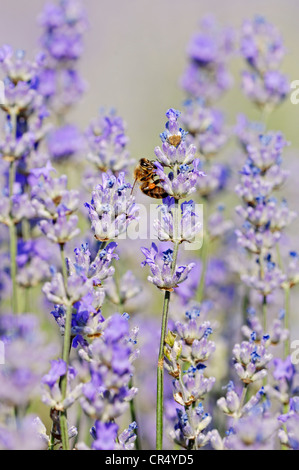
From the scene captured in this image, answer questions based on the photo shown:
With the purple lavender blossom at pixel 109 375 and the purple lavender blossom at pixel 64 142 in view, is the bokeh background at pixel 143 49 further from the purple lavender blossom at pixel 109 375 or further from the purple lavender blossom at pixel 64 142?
the purple lavender blossom at pixel 109 375

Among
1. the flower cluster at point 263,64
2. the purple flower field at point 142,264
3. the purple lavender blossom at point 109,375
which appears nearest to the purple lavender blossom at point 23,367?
the purple flower field at point 142,264

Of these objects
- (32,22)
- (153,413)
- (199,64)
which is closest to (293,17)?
(32,22)

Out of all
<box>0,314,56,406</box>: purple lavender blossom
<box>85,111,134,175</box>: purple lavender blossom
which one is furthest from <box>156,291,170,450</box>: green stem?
<box>85,111,134,175</box>: purple lavender blossom

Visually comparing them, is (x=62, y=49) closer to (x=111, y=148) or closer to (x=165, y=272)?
(x=111, y=148)

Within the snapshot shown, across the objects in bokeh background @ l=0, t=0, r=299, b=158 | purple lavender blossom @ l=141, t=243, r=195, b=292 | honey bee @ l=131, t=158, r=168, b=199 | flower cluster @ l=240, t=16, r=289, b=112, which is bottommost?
purple lavender blossom @ l=141, t=243, r=195, b=292

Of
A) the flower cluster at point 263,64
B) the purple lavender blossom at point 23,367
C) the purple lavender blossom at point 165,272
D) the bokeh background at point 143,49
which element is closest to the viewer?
the purple lavender blossom at point 23,367

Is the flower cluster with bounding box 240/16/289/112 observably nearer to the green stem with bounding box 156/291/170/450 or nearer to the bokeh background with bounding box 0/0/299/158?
the green stem with bounding box 156/291/170/450

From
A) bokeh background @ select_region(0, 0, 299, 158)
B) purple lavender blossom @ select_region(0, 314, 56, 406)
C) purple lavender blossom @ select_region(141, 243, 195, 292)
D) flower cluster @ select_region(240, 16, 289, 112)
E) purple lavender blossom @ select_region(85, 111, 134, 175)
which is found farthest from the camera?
bokeh background @ select_region(0, 0, 299, 158)

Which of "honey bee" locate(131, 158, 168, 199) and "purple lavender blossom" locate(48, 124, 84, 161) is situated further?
"purple lavender blossom" locate(48, 124, 84, 161)
